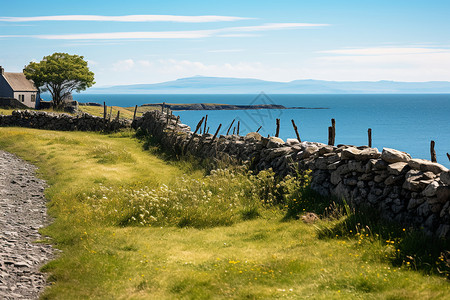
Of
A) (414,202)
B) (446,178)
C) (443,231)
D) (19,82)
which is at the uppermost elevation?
(19,82)

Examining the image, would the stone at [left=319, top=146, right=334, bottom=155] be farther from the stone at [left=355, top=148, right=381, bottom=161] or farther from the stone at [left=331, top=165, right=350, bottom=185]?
the stone at [left=355, top=148, right=381, bottom=161]

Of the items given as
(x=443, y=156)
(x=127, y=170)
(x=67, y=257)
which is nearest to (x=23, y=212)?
(x=67, y=257)

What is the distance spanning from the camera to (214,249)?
32.3ft

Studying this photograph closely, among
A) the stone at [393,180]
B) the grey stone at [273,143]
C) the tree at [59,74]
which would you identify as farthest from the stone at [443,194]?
the tree at [59,74]

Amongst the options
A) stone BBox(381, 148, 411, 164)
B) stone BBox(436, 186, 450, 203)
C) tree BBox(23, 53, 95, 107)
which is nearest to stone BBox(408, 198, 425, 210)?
stone BBox(436, 186, 450, 203)

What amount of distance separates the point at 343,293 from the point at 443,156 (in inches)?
3359

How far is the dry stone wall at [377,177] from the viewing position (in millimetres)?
8664

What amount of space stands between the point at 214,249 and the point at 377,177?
14.7 feet

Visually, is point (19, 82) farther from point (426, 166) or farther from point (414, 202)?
point (414, 202)

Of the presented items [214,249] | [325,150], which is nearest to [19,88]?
[325,150]

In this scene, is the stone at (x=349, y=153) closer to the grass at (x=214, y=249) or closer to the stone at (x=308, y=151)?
the grass at (x=214, y=249)

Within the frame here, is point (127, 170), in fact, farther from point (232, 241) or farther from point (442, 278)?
point (442, 278)

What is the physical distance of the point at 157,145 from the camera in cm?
2612

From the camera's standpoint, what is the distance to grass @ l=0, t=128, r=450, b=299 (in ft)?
24.1
